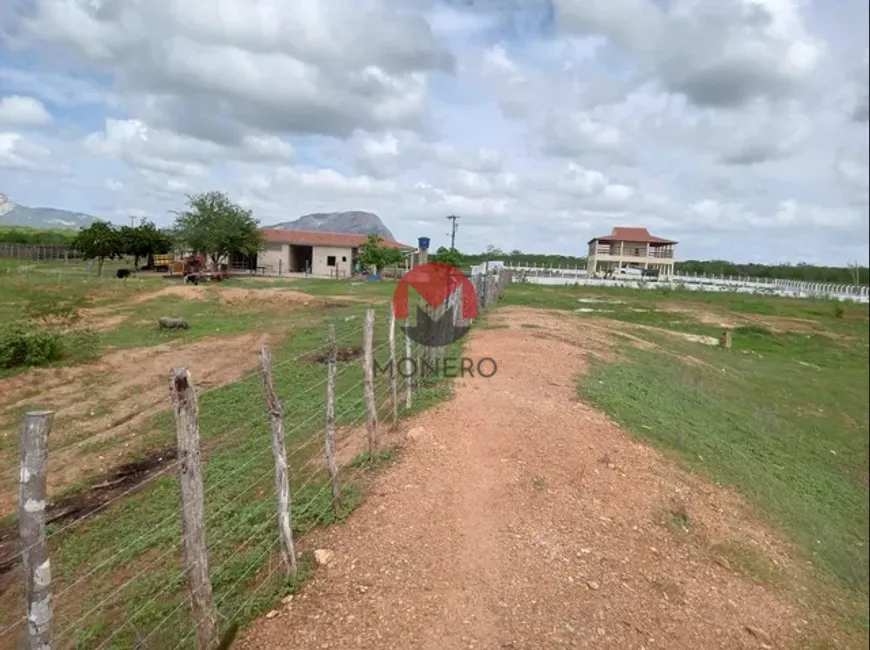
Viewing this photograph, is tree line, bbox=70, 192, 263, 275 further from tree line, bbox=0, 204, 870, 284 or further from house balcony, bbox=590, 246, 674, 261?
house balcony, bbox=590, 246, 674, 261

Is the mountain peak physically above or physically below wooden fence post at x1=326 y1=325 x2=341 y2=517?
above

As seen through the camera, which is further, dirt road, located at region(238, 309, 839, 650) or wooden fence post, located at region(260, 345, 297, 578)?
wooden fence post, located at region(260, 345, 297, 578)

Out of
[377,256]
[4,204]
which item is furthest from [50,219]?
[4,204]

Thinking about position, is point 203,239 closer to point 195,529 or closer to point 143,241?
point 143,241

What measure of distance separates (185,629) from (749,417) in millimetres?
9166

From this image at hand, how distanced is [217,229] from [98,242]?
6728 mm

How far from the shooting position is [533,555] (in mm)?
3941

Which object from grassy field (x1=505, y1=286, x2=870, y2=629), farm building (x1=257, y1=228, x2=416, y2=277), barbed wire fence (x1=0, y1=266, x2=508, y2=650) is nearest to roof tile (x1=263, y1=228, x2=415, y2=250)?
farm building (x1=257, y1=228, x2=416, y2=277)

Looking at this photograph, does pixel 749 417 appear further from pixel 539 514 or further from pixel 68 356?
pixel 68 356

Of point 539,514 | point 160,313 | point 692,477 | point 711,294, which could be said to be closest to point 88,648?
point 539,514

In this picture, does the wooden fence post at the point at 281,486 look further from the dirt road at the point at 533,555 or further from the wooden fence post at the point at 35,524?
the wooden fence post at the point at 35,524

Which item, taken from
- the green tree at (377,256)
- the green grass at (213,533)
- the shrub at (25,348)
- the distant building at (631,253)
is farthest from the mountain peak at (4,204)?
the distant building at (631,253)

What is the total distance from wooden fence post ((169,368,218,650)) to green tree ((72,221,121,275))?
1399 inches

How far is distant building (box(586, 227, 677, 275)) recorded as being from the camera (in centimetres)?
6144
